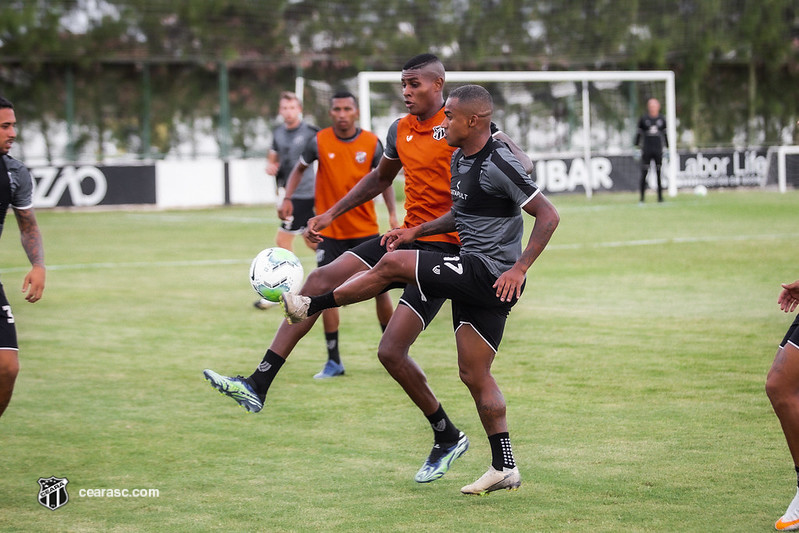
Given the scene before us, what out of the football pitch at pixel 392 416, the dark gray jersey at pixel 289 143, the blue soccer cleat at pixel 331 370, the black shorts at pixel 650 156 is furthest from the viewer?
the black shorts at pixel 650 156

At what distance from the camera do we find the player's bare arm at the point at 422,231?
6.48 m

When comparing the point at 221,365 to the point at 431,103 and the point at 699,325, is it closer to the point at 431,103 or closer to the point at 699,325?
the point at 431,103

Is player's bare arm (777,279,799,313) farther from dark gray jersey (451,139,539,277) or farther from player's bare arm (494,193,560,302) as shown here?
dark gray jersey (451,139,539,277)

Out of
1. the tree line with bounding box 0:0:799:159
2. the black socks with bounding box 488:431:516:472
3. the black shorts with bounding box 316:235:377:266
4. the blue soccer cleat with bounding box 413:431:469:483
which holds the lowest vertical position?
the blue soccer cleat with bounding box 413:431:469:483

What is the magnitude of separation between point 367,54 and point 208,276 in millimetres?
23503

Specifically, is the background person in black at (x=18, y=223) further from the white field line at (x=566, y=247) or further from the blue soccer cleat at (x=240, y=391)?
the white field line at (x=566, y=247)

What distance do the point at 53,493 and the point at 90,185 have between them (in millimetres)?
27239

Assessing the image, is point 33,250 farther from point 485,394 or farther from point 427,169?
point 485,394

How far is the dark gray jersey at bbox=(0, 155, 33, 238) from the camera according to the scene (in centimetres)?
622

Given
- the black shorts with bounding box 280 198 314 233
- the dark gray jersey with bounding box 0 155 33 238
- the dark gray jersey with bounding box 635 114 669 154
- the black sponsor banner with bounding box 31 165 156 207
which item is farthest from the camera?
the black sponsor banner with bounding box 31 165 156 207

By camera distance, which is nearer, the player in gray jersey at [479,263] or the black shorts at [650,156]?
the player in gray jersey at [479,263]

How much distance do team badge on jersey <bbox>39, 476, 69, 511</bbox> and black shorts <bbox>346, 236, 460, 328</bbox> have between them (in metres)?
2.07

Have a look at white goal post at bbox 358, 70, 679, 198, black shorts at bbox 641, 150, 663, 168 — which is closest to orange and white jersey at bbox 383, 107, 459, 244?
white goal post at bbox 358, 70, 679, 198

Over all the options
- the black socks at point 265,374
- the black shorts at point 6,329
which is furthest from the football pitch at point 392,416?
the black shorts at point 6,329
